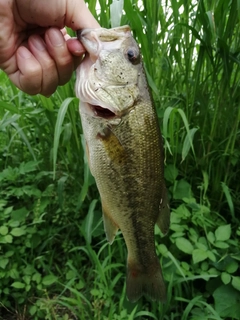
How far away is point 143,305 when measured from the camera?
6.58ft

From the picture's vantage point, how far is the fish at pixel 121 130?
1388mm

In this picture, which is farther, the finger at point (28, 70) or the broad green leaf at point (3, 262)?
the broad green leaf at point (3, 262)

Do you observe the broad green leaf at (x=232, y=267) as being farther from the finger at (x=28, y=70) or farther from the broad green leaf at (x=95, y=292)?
the finger at (x=28, y=70)

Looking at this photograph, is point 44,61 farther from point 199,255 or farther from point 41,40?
point 199,255

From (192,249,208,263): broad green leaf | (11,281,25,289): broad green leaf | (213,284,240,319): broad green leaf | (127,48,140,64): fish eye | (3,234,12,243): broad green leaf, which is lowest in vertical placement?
(213,284,240,319): broad green leaf

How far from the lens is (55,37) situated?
1384 millimetres

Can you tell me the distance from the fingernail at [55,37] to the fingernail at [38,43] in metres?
0.06

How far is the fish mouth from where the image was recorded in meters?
1.40

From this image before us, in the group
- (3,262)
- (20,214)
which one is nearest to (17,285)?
(3,262)

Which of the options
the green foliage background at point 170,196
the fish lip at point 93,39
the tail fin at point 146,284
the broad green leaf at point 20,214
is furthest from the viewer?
the broad green leaf at point 20,214

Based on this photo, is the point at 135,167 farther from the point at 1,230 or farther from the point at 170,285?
the point at 1,230

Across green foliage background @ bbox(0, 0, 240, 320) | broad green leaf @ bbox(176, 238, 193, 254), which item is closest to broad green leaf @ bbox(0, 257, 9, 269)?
green foliage background @ bbox(0, 0, 240, 320)

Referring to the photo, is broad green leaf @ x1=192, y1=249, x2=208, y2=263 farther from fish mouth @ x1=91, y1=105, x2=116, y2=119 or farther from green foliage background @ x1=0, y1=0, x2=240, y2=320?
fish mouth @ x1=91, y1=105, x2=116, y2=119

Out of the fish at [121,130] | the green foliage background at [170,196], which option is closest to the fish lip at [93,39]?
the fish at [121,130]
